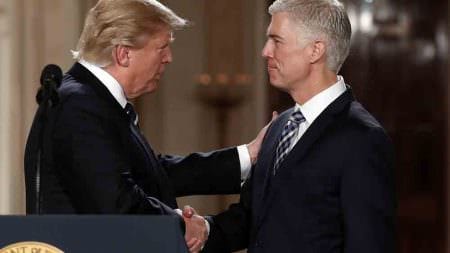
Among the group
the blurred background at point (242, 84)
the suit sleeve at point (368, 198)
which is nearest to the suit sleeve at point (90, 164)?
the suit sleeve at point (368, 198)

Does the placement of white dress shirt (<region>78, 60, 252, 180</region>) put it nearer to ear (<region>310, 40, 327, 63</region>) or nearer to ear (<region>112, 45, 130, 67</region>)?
ear (<region>112, 45, 130, 67</region>)

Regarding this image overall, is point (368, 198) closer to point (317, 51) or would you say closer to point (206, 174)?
point (317, 51)

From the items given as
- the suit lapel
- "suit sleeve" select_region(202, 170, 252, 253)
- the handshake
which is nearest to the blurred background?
"suit sleeve" select_region(202, 170, 252, 253)

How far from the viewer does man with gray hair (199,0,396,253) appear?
6.61 ft

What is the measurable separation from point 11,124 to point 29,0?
42cm

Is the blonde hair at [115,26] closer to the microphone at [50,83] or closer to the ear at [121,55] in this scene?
the ear at [121,55]

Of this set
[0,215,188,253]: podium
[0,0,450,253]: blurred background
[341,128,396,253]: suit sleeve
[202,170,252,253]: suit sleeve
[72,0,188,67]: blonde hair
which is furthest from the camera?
[0,0,450,253]: blurred background

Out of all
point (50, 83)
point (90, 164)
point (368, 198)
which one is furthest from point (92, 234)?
point (368, 198)

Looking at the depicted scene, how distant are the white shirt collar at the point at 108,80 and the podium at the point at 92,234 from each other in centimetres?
67

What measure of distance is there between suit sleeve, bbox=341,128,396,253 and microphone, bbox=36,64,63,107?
1.85 ft

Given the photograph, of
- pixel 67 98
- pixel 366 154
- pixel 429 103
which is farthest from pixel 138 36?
pixel 429 103

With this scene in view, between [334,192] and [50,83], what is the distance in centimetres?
58

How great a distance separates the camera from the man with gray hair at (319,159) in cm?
202

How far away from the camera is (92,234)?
150cm
